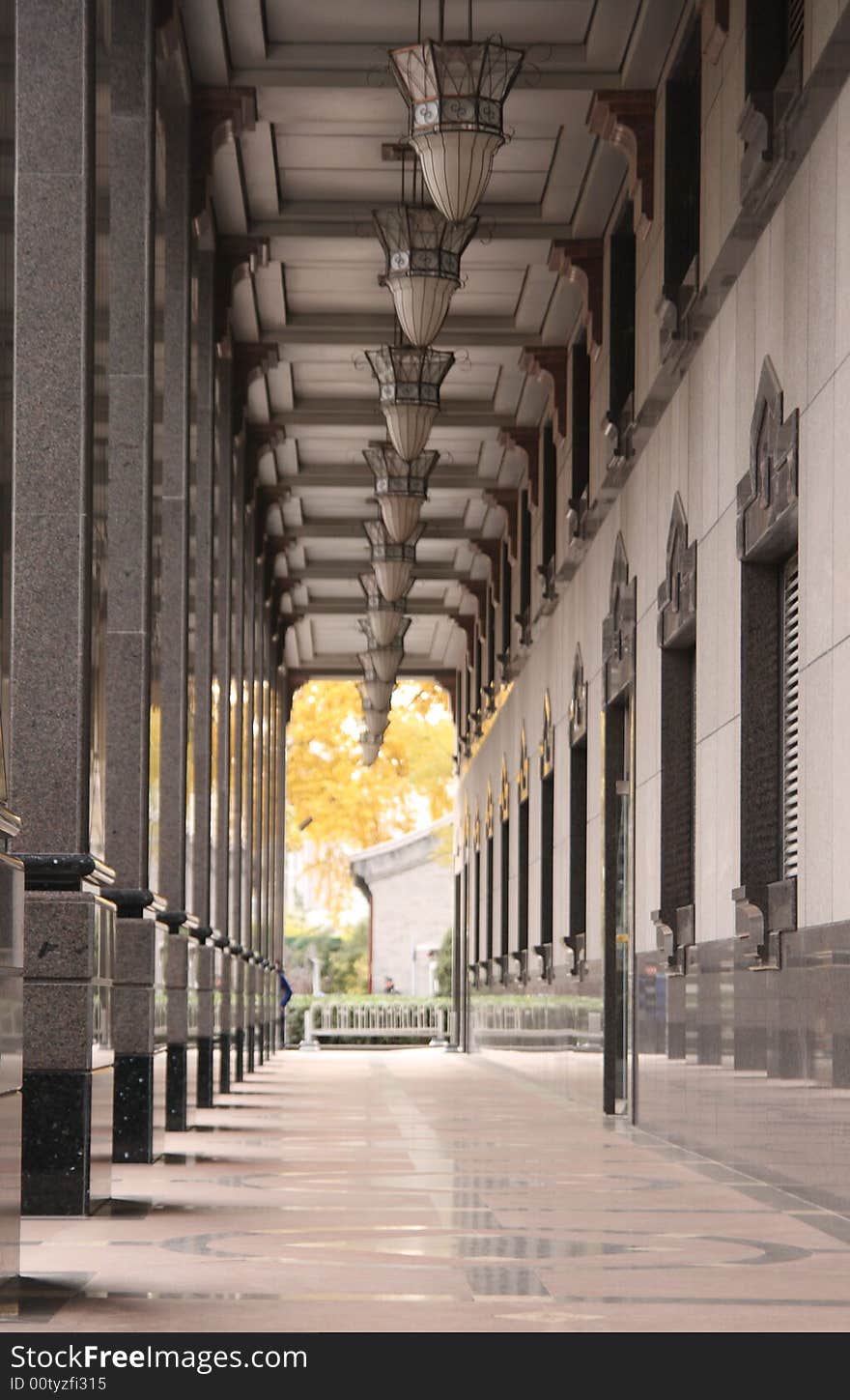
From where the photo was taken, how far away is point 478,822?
3388 centimetres

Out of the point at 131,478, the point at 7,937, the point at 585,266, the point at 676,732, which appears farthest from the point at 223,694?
the point at 7,937

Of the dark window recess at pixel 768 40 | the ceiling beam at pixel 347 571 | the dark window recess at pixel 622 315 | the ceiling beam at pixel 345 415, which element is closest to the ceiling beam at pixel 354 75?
the dark window recess at pixel 622 315

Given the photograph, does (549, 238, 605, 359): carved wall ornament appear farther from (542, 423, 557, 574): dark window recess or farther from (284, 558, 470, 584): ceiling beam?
(284, 558, 470, 584): ceiling beam

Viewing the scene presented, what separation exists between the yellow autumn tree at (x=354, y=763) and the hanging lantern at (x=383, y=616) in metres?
25.5

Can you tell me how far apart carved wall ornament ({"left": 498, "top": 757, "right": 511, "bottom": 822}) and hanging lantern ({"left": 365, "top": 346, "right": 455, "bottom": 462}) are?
1307cm

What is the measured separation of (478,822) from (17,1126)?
91.6 feet

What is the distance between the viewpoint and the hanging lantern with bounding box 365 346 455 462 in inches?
587

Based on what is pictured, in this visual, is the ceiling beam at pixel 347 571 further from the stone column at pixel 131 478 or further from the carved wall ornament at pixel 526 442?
the stone column at pixel 131 478

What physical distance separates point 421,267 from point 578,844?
8162 millimetres

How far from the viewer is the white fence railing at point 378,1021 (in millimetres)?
44906

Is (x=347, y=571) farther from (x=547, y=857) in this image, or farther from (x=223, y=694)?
(x=223, y=694)

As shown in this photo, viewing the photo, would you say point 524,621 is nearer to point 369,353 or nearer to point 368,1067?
point 368,1067

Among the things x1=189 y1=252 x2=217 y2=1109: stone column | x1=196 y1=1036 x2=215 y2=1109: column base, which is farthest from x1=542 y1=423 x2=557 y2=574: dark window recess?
x1=196 y1=1036 x2=215 y2=1109: column base
